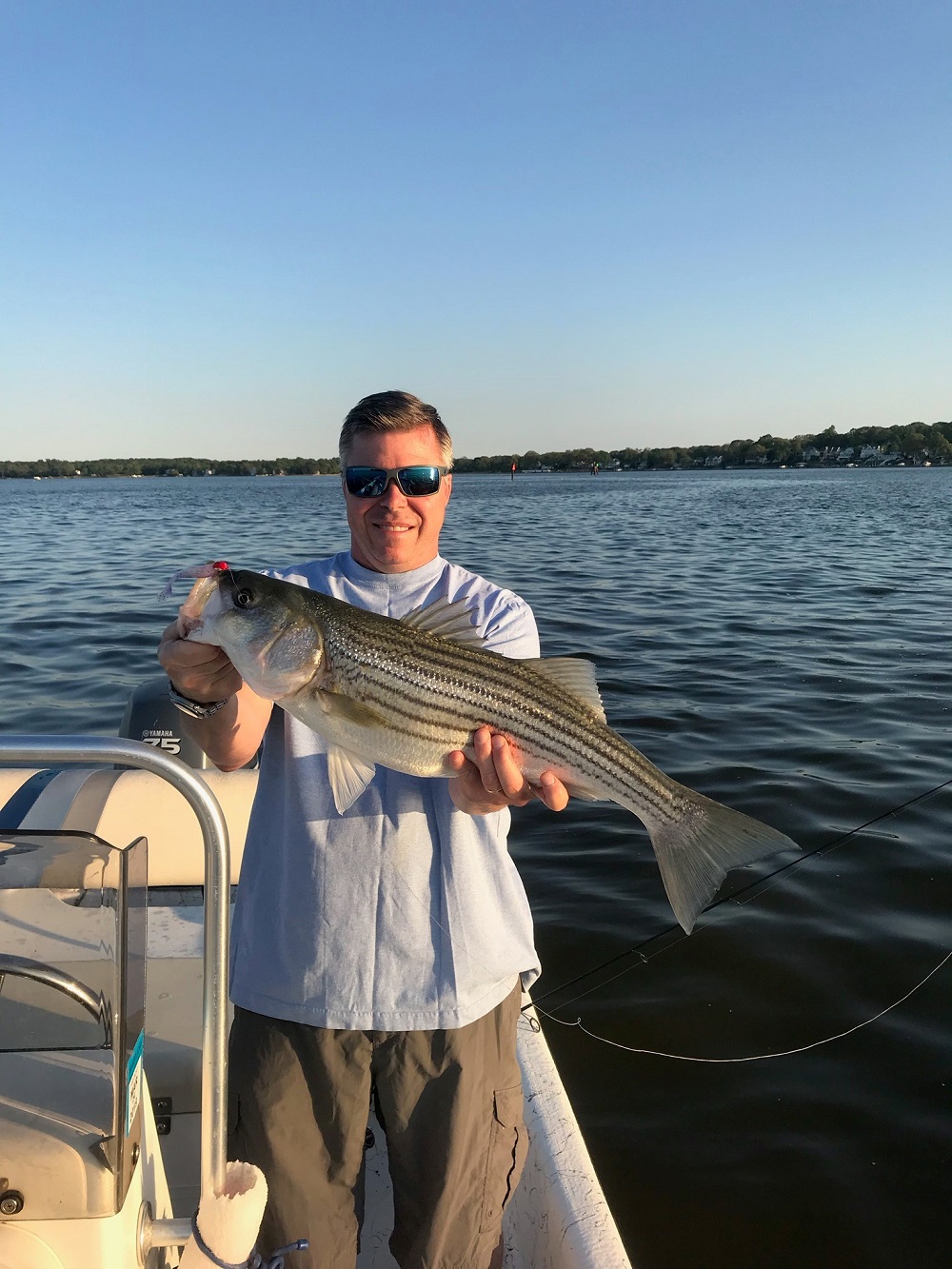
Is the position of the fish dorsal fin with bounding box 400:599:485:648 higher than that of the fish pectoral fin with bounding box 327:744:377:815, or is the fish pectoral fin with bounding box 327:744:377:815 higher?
the fish dorsal fin with bounding box 400:599:485:648

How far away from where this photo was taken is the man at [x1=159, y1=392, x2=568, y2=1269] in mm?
2984

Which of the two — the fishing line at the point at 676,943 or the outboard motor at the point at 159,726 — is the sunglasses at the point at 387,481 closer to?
the fishing line at the point at 676,943

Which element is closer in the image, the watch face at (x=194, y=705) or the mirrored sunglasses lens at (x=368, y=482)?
the watch face at (x=194, y=705)

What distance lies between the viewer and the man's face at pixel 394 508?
3.35 m

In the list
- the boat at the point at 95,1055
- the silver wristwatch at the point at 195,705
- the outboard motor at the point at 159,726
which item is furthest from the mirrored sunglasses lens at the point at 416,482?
the outboard motor at the point at 159,726

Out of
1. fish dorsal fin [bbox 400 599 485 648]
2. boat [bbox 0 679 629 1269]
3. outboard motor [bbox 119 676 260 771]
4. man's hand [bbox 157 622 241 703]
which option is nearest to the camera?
boat [bbox 0 679 629 1269]

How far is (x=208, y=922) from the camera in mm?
2568

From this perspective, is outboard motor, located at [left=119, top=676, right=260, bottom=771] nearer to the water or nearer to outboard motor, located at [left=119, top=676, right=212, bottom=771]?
outboard motor, located at [left=119, top=676, right=212, bottom=771]

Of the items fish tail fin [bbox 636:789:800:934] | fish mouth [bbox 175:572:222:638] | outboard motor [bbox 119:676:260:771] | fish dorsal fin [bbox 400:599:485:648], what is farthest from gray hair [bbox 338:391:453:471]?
outboard motor [bbox 119:676:260:771]

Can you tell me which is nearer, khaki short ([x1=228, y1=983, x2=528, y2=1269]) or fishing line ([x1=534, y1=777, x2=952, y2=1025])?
khaki short ([x1=228, y1=983, x2=528, y2=1269])

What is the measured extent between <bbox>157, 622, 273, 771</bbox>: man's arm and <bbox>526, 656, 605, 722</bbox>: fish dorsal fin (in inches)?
40.2

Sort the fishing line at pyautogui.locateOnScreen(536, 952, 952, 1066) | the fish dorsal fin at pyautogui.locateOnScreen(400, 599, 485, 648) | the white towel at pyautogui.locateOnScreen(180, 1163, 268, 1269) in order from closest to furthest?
the white towel at pyautogui.locateOnScreen(180, 1163, 268, 1269) < the fish dorsal fin at pyautogui.locateOnScreen(400, 599, 485, 648) < the fishing line at pyautogui.locateOnScreen(536, 952, 952, 1066)

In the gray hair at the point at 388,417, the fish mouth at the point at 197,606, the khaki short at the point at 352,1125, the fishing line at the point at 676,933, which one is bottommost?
the fishing line at the point at 676,933

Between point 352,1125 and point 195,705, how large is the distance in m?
1.51
